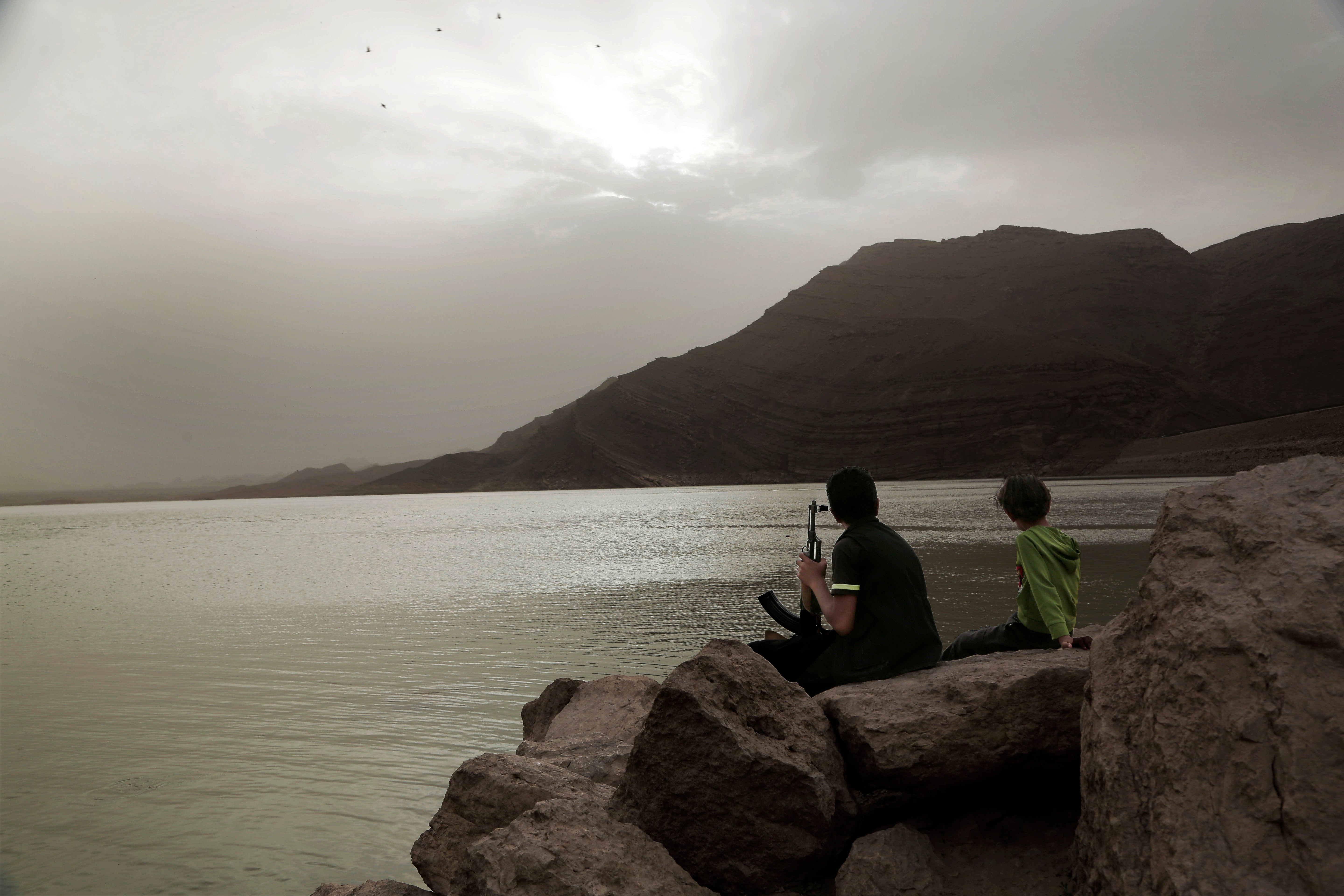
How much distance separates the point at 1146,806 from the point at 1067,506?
4455cm

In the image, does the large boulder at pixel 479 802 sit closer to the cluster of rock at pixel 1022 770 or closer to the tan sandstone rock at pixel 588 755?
the cluster of rock at pixel 1022 770

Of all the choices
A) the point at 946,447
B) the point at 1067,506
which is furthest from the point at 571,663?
the point at 946,447

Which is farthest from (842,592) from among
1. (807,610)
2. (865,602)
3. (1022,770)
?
(1022,770)

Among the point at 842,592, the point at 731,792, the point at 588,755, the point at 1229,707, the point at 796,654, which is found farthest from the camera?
the point at 588,755

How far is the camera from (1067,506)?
42.5 meters

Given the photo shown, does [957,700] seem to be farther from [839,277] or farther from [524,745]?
[839,277]

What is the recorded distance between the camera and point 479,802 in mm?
3766

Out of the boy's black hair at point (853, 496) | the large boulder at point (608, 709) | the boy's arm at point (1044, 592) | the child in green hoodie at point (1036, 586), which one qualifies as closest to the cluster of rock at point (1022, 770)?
the boy's arm at point (1044, 592)

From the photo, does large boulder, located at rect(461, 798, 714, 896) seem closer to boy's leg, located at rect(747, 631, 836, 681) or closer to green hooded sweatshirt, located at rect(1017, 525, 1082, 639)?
boy's leg, located at rect(747, 631, 836, 681)

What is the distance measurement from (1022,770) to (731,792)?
4.21 ft

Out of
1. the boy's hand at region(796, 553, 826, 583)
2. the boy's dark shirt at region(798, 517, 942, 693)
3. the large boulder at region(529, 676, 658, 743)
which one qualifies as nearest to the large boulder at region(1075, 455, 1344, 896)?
the boy's dark shirt at region(798, 517, 942, 693)

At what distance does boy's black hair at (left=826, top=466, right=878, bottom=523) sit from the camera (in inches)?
163

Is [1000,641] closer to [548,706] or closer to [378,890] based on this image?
[378,890]

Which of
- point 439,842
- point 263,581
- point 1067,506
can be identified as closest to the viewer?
point 439,842
